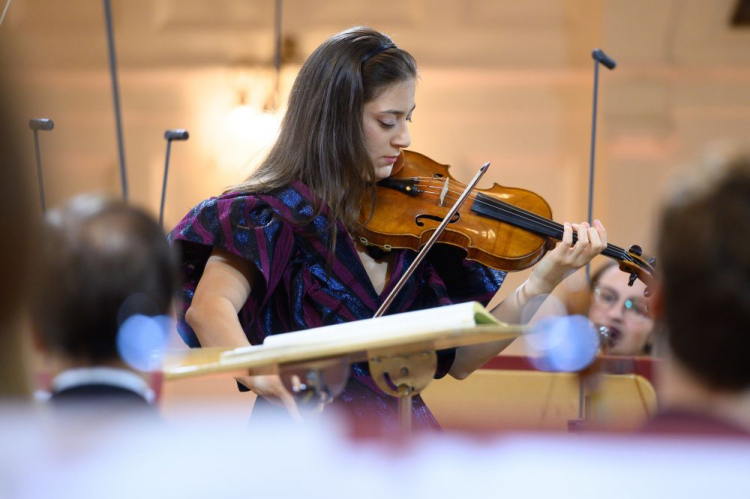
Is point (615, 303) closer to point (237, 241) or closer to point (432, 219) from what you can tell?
point (432, 219)

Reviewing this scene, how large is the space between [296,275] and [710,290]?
0.99 meters

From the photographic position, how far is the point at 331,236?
5.06 ft

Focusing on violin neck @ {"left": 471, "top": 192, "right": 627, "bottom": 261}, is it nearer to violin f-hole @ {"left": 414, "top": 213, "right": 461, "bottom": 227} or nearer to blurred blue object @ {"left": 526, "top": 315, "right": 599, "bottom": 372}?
violin f-hole @ {"left": 414, "top": 213, "right": 461, "bottom": 227}

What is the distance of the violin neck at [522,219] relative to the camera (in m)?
1.60

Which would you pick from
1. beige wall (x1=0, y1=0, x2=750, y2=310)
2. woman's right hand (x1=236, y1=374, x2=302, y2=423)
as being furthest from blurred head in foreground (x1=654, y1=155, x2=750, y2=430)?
beige wall (x1=0, y1=0, x2=750, y2=310)

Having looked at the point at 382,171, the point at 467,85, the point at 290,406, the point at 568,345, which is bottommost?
the point at 568,345

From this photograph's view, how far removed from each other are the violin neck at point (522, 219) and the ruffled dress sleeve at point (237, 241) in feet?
1.14

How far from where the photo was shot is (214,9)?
3742mm

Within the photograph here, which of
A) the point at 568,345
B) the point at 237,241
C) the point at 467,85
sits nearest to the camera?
the point at 237,241

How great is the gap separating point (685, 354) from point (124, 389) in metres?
0.41

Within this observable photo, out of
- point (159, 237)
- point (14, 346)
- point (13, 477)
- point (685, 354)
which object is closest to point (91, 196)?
point (159, 237)

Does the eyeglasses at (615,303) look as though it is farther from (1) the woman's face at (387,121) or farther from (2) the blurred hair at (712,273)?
(2) the blurred hair at (712,273)

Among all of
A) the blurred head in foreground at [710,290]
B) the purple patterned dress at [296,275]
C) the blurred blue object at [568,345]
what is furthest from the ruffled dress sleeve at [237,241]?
the blurred head in foreground at [710,290]

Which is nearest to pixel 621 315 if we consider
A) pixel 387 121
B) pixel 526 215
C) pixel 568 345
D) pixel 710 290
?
pixel 568 345
